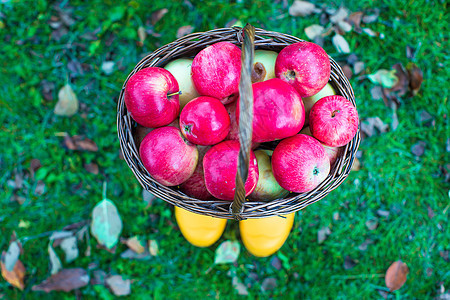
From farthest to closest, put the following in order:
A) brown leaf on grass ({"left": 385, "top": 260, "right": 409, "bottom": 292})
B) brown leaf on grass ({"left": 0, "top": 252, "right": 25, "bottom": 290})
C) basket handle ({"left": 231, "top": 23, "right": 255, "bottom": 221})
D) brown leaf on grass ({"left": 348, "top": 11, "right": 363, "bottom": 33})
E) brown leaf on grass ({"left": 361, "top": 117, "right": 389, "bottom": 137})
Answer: brown leaf on grass ({"left": 348, "top": 11, "right": 363, "bottom": 33}) < brown leaf on grass ({"left": 361, "top": 117, "right": 389, "bottom": 137}) < brown leaf on grass ({"left": 385, "top": 260, "right": 409, "bottom": 292}) < brown leaf on grass ({"left": 0, "top": 252, "right": 25, "bottom": 290}) < basket handle ({"left": 231, "top": 23, "right": 255, "bottom": 221})

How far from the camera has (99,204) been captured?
2.05 metres

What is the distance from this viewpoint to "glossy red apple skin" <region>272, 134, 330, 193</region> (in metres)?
1.23

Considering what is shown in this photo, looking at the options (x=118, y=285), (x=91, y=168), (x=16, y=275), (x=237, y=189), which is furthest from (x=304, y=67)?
(x=16, y=275)

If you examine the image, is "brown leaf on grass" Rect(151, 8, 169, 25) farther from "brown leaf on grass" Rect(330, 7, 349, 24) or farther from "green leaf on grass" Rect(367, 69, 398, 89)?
"green leaf on grass" Rect(367, 69, 398, 89)

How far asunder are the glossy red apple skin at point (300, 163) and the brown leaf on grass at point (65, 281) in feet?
4.84

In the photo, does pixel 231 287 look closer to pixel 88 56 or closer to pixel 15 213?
pixel 15 213

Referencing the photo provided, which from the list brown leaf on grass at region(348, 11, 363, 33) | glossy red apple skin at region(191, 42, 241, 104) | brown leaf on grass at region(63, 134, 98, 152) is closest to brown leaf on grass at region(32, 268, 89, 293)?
brown leaf on grass at region(63, 134, 98, 152)

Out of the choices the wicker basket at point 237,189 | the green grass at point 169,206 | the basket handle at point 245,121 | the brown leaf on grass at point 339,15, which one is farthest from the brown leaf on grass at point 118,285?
the brown leaf on grass at point 339,15

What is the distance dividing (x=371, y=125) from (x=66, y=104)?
208 centimetres

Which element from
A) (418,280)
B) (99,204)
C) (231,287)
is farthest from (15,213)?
(418,280)

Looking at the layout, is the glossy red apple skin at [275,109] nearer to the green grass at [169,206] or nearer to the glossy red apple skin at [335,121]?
the glossy red apple skin at [335,121]

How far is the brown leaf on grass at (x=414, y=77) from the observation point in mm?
2193

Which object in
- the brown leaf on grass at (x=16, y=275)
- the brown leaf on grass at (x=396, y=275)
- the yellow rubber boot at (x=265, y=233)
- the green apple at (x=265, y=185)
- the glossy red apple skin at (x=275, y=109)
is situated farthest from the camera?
the brown leaf on grass at (x=396, y=275)

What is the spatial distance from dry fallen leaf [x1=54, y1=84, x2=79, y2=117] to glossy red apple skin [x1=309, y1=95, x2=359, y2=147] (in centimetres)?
162
